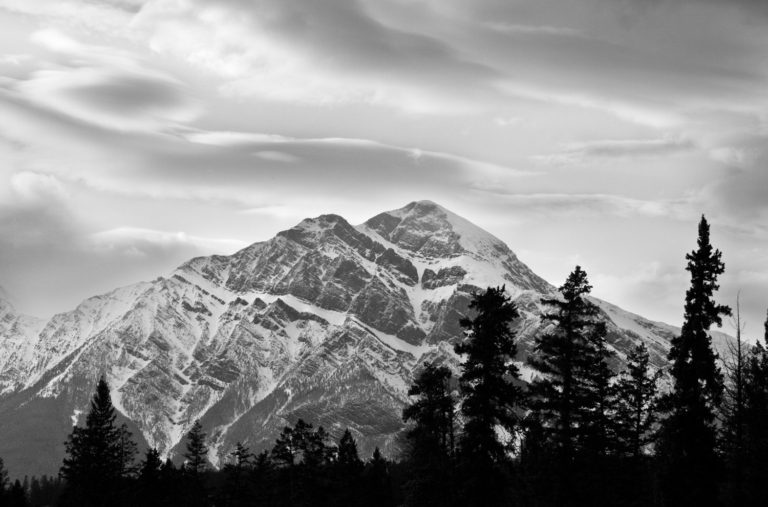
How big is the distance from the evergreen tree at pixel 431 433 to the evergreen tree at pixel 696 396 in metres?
13.7

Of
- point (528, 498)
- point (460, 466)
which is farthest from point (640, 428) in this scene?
point (460, 466)

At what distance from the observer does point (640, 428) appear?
71.7m

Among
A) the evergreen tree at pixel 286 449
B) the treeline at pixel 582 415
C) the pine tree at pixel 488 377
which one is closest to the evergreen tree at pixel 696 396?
the treeline at pixel 582 415

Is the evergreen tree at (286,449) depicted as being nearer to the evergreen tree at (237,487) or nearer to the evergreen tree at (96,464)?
the evergreen tree at (237,487)

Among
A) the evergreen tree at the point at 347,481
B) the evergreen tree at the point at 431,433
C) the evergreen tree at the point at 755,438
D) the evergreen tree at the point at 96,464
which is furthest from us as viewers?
the evergreen tree at the point at 347,481

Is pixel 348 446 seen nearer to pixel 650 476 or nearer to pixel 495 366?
pixel 650 476

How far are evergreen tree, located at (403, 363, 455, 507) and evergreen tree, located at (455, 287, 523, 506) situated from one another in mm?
10653

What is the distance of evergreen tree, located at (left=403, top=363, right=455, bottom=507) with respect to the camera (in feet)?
226

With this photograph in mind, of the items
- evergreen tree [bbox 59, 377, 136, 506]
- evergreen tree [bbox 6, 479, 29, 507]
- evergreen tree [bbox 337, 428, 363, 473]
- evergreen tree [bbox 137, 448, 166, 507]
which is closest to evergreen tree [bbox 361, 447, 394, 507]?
evergreen tree [bbox 337, 428, 363, 473]

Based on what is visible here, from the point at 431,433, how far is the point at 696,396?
19553 millimetres

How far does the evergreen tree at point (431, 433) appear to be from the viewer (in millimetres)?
68875

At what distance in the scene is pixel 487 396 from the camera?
55906mm

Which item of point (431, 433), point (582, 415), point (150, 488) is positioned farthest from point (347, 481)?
point (582, 415)

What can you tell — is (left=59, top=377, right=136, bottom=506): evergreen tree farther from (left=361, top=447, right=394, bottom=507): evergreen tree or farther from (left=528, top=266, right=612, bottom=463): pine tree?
(left=528, top=266, right=612, bottom=463): pine tree
